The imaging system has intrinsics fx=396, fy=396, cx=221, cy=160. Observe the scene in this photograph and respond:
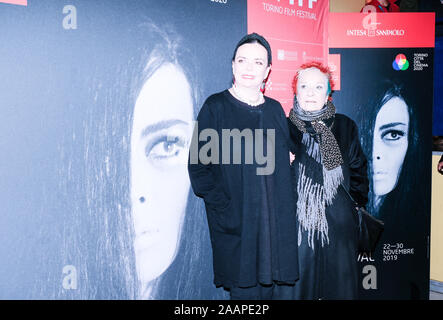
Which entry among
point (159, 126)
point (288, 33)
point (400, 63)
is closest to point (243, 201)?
point (159, 126)

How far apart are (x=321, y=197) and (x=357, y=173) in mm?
292

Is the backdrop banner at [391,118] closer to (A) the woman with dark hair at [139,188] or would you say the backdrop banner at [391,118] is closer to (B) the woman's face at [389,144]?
(B) the woman's face at [389,144]

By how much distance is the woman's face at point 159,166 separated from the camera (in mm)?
2049

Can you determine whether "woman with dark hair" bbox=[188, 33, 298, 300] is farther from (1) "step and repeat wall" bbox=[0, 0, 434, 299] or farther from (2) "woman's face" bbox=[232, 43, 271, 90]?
(1) "step and repeat wall" bbox=[0, 0, 434, 299]

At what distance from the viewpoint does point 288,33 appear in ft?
8.25

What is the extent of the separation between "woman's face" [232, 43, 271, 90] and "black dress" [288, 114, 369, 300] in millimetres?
372

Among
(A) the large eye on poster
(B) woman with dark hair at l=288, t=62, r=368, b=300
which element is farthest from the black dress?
(A) the large eye on poster

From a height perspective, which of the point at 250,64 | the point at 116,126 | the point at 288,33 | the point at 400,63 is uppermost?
the point at 288,33

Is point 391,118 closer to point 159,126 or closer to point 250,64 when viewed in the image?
point 250,64

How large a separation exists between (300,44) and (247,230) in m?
1.34

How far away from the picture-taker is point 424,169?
2.84 metres

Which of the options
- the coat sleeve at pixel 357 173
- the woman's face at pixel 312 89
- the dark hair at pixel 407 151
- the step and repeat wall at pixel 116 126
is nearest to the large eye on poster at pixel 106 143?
the step and repeat wall at pixel 116 126

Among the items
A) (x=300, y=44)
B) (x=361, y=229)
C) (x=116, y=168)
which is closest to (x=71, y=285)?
(x=116, y=168)

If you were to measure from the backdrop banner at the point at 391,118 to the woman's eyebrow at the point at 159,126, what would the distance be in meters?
1.19
